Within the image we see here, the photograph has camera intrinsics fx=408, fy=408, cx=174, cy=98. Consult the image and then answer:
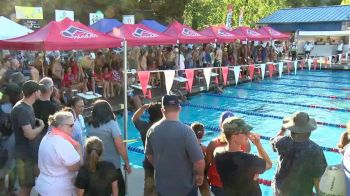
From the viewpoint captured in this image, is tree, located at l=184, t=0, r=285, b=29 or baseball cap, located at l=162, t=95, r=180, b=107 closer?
baseball cap, located at l=162, t=95, r=180, b=107

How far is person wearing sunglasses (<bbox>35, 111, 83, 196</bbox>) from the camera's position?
11.6 feet

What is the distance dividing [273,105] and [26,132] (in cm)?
1066

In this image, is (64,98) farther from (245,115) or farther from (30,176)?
(30,176)

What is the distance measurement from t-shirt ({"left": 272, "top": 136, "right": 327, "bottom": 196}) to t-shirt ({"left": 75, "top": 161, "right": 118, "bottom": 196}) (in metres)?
1.51

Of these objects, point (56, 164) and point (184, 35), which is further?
point (184, 35)

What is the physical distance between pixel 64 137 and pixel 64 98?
23.4ft

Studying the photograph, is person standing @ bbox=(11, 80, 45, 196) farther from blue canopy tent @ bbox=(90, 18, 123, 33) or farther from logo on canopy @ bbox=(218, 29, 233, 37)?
logo on canopy @ bbox=(218, 29, 233, 37)

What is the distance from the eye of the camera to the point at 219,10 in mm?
35562

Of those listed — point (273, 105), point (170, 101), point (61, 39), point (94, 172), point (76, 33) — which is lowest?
point (273, 105)

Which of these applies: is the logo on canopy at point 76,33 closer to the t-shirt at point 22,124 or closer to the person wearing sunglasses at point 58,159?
the t-shirt at point 22,124

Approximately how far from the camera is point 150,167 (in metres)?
4.31

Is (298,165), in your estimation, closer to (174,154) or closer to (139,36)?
(174,154)

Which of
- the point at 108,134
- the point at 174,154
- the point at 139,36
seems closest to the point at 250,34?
the point at 139,36

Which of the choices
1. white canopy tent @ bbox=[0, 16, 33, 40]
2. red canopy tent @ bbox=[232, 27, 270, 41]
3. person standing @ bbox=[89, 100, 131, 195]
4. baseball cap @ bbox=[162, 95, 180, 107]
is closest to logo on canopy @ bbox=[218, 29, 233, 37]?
red canopy tent @ bbox=[232, 27, 270, 41]
